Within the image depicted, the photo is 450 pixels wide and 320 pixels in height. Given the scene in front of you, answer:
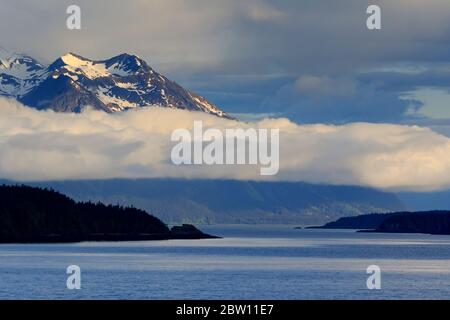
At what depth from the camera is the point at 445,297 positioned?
15262 cm
